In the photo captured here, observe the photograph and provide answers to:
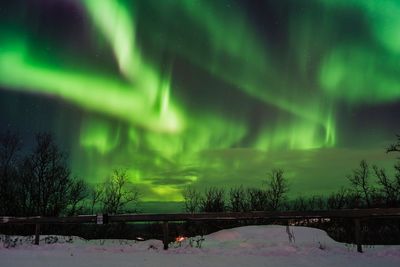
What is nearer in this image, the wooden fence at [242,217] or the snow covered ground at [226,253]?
the snow covered ground at [226,253]

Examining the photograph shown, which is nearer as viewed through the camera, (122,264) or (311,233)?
(122,264)

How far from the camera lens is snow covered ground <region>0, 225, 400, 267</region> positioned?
10.3 m

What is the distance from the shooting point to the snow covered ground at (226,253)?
404 inches

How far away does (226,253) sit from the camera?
11.5 metres

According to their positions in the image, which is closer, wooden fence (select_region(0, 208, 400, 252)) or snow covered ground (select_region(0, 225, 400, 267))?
snow covered ground (select_region(0, 225, 400, 267))

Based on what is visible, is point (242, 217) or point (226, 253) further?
point (242, 217)

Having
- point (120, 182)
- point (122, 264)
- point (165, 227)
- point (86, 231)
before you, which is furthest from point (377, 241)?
point (120, 182)

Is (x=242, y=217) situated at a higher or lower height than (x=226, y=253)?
higher

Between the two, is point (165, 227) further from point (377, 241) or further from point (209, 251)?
point (377, 241)

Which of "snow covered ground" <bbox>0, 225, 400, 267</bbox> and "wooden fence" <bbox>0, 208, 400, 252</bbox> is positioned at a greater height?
"wooden fence" <bbox>0, 208, 400, 252</bbox>

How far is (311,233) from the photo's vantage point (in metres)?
14.6

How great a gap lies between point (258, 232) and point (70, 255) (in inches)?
230

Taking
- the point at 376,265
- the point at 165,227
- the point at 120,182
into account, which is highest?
the point at 120,182

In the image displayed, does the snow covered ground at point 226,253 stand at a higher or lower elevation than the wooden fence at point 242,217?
lower
